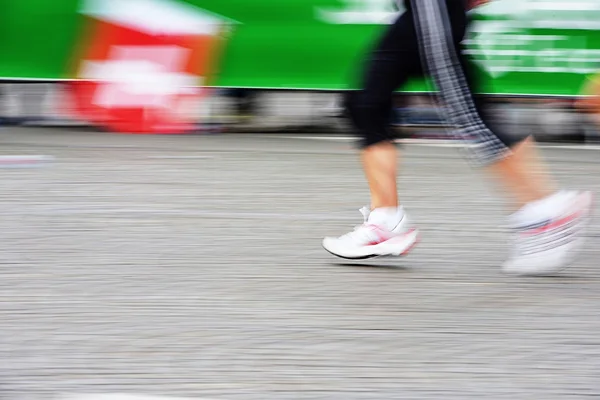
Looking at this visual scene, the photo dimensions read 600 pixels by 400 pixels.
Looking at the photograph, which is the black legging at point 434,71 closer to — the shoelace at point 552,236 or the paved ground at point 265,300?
the shoelace at point 552,236

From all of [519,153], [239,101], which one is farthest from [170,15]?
[519,153]

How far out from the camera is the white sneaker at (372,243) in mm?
5059

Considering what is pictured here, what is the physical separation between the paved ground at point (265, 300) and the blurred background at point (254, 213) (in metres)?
0.01

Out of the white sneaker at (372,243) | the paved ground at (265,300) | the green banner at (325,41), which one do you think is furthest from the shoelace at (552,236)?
the green banner at (325,41)

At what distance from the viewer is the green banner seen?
10531mm

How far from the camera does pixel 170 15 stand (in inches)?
427

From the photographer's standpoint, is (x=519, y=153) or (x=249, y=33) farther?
(x=249, y=33)

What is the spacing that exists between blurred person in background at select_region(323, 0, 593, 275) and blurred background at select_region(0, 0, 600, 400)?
0.13 meters

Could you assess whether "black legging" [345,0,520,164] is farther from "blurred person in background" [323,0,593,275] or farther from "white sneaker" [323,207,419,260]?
"white sneaker" [323,207,419,260]

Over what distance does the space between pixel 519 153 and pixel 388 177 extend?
0.53 metres

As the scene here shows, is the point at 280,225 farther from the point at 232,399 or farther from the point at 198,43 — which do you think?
the point at 198,43

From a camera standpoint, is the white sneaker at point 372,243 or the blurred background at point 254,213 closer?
the blurred background at point 254,213

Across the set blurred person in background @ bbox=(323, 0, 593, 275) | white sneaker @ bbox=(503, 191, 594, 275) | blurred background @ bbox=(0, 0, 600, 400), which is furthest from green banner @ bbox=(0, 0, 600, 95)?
white sneaker @ bbox=(503, 191, 594, 275)

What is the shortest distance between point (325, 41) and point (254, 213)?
455 centimetres
